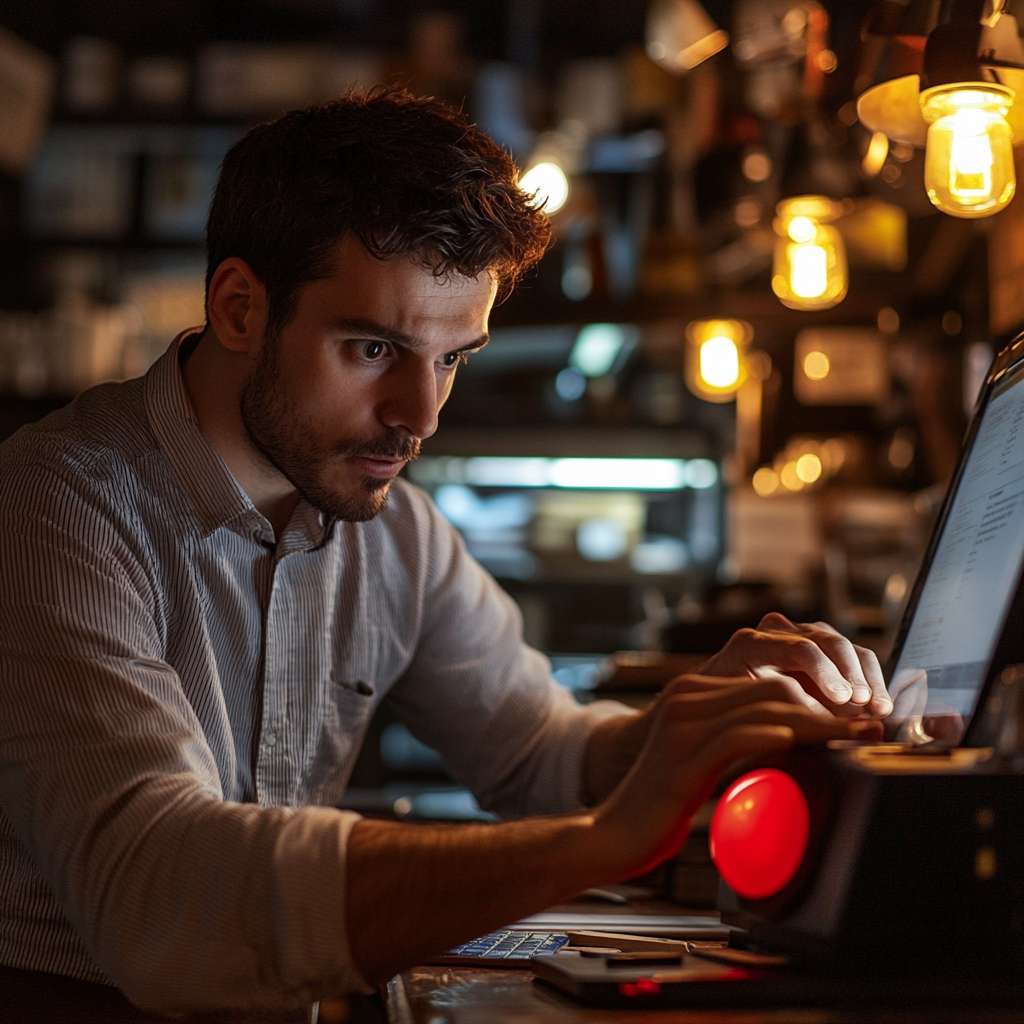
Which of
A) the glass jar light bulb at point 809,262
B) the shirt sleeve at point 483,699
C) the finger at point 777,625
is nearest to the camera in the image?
the finger at point 777,625

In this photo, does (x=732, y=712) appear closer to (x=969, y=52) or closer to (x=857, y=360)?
(x=969, y=52)

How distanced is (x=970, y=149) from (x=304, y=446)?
688mm

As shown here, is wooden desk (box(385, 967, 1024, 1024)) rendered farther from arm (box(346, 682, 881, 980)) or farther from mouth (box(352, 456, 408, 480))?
mouth (box(352, 456, 408, 480))

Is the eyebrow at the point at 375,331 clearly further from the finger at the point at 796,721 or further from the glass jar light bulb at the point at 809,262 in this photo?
the glass jar light bulb at the point at 809,262

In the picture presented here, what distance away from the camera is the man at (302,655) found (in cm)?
67

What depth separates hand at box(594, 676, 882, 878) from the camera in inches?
A: 25.4

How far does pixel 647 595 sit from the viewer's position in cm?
383

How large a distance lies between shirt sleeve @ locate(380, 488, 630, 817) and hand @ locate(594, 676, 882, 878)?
1.99 ft

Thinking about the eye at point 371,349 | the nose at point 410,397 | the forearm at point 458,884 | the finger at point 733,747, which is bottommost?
the forearm at point 458,884

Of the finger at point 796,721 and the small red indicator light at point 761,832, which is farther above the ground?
the finger at point 796,721

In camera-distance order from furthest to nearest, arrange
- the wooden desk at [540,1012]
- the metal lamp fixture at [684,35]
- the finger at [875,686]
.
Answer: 1. the metal lamp fixture at [684,35]
2. the finger at [875,686]
3. the wooden desk at [540,1012]

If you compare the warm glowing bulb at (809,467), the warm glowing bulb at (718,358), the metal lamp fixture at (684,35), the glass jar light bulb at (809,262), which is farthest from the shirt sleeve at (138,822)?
the warm glowing bulb at (809,467)

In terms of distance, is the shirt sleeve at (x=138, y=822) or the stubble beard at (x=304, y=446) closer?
the shirt sleeve at (x=138, y=822)

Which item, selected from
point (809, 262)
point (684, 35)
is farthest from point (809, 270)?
point (684, 35)
